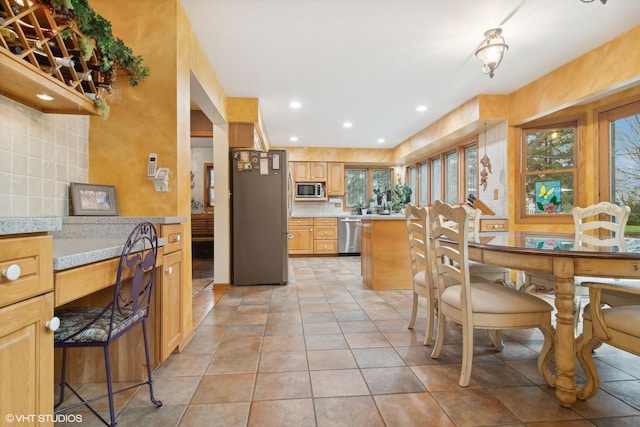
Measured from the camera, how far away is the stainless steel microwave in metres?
6.75

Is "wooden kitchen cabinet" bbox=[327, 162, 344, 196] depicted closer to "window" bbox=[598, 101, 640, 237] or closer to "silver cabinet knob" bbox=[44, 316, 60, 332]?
"window" bbox=[598, 101, 640, 237]

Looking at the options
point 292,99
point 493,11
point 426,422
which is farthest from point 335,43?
point 426,422

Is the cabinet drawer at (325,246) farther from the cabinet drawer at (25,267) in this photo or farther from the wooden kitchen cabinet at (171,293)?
the cabinet drawer at (25,267)

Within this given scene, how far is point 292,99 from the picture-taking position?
4.03 m

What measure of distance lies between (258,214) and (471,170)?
3404mm

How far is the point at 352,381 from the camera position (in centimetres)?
168

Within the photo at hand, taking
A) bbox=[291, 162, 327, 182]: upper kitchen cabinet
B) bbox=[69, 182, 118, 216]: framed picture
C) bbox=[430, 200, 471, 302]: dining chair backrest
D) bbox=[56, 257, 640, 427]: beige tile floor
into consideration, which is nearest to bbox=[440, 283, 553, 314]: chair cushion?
bbox=[430, 200, 471, 302]: dining chair backrest

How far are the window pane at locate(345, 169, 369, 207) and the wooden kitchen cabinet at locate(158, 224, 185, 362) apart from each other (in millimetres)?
5457

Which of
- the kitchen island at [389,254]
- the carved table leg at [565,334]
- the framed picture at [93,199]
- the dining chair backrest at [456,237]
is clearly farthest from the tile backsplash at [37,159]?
the kitchen island at [389,254]

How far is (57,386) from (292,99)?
11.8ft

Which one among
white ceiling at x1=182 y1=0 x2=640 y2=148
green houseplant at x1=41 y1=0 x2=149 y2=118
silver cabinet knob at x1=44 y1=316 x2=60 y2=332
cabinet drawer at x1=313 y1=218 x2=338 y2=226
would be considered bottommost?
silver cabinet knob at x1=44 y1=316 x2=60 y2=332

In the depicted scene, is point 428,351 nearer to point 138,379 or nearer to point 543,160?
point 138,379

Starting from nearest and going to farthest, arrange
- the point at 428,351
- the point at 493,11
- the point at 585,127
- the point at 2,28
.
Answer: the point at 2,28 → the point at 428,351 → the point at 493,11 → the point at 585,127

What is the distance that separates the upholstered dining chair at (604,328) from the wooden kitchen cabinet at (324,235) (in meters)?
5.06
